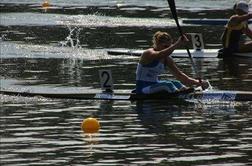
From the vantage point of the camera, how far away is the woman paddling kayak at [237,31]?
30641mm

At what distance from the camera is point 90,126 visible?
16781mm

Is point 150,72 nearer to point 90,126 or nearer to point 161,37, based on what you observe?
point 161,37

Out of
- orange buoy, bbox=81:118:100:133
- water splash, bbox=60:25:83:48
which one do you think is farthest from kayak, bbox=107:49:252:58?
orange buoy, bbox=81:118:100:133

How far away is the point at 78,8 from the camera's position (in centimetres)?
6203

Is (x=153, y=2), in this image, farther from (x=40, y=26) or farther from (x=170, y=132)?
(x=170, y=132)

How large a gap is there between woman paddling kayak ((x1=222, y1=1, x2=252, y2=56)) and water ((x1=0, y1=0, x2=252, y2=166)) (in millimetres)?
815

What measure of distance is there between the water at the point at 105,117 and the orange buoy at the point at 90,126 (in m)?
0.15

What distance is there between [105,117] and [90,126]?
1.83 meters

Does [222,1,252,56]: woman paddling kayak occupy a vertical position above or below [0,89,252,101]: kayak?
above

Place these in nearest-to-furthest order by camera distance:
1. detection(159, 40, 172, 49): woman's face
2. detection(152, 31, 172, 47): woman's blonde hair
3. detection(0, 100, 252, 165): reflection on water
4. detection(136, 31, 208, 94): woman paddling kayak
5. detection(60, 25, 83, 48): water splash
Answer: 1. detection(0, 100, 252, 165): reflection on water
2. detection(152, 31, 172, 47): woman's blonde hair
3. detection(159, 40, 172, 49): woman's face
4. detection(136, 31, 208, 94): woman paddling kayak
5. detection(60, 25, 83, 48): water splash


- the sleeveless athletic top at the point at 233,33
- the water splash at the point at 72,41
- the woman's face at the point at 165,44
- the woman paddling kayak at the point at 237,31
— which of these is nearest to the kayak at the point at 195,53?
the woman paddling kayak at the point at 237,31

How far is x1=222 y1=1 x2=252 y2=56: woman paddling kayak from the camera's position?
3064 centimetres

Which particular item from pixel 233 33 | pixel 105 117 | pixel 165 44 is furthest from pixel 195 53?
pixel 105 117

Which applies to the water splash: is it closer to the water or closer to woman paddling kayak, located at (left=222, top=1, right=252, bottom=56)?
the water
